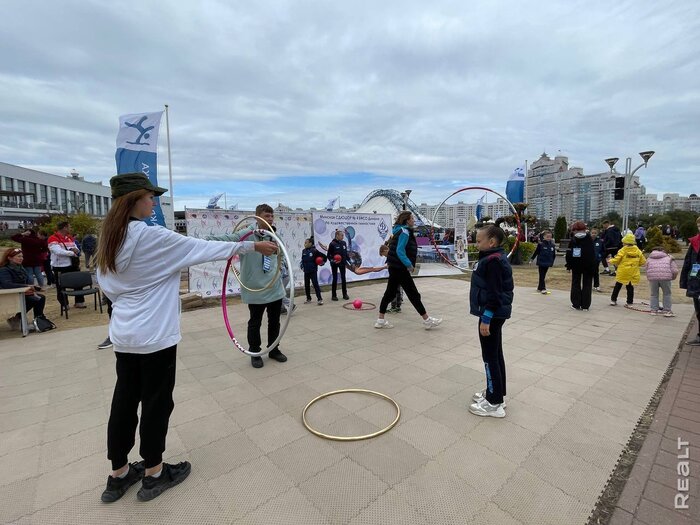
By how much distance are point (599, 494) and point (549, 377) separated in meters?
2.14

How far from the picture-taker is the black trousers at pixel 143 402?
2.39m

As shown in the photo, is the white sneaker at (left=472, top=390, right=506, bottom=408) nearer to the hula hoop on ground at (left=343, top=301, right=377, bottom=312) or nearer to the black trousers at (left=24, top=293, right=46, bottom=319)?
the hula hoop on ground at (left=343, top=301, right=377, bottom=312)

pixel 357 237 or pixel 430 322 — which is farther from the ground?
pixel 357 237

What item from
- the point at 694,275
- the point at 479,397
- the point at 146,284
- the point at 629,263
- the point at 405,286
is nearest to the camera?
the point at 146,284

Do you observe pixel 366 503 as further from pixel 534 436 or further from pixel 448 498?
pixel 534 436

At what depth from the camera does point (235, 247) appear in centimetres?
258

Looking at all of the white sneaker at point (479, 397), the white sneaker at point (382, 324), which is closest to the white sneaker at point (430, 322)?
the white sneaker at point (382, 324)

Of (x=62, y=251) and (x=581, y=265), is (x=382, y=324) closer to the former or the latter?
(x=581, y=265)

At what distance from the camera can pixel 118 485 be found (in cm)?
249

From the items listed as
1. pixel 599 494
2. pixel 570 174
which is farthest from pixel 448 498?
pixel 570 174

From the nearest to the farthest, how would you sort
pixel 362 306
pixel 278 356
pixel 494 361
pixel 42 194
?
1. pixel 494 361
2. pixel 278 356
3. pixel 362 306
4. pixel 42 194

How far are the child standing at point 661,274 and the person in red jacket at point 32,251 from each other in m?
15.1

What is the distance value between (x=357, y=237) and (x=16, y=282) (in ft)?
30.9

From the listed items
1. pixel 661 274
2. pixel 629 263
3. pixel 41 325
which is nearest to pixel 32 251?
pixel 41 325
